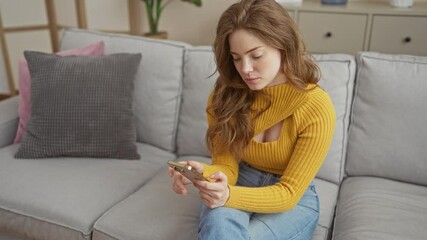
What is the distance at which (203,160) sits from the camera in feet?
5.62

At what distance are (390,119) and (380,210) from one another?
352mm

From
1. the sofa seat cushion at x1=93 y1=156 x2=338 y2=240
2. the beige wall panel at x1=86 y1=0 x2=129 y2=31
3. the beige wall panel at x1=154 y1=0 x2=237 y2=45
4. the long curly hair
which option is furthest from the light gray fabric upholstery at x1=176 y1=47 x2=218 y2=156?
the beige wall panel at x1=86 y1=0 x2=129 y2=31

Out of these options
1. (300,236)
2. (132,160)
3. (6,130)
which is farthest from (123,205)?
(6,130)

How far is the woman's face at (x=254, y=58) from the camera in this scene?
107 cm

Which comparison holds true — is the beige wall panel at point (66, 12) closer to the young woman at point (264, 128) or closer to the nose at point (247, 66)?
the young woman at point (264, 128)

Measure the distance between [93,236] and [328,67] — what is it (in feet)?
3.47

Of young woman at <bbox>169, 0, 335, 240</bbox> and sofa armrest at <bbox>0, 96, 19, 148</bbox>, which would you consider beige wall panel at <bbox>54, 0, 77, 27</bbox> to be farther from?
young woman at <bbox>169, 0, 335, 240</bbox>

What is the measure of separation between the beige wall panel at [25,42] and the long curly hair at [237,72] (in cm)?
254

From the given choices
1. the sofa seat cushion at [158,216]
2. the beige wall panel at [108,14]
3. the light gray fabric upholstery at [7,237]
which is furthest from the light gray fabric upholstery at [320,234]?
the beige wall panel at [108,14]

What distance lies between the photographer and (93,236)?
133 centimetres

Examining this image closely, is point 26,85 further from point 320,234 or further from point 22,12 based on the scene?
point 22,12

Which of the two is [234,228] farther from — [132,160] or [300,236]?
[132,160]

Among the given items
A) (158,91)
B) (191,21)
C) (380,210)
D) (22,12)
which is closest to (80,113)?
Answer: (158,91)

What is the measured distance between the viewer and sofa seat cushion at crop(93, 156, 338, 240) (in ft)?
4.09
